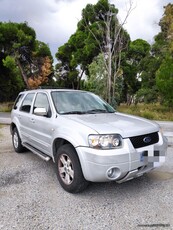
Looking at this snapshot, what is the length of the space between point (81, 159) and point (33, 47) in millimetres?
17638

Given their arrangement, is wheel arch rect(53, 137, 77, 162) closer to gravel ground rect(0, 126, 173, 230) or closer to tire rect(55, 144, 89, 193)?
tire rect(55, 144, 89, 193)

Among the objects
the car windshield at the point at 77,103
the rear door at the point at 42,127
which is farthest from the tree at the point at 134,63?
the rear door at the point at 42,127

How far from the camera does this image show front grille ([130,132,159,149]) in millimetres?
3107

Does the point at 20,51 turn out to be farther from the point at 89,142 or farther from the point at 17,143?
the point at 89,142

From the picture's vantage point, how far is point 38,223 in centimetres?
264

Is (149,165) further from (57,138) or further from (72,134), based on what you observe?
(57,138)

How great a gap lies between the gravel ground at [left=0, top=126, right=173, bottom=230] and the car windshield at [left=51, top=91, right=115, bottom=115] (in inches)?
53.6

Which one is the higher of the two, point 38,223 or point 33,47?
point 33,47

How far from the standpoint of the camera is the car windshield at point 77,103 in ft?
13.3

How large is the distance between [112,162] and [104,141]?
307mm

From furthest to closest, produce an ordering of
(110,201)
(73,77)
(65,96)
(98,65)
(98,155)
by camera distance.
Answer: (73,77) < (98,65) < (65,96) < (110,201) < (98,155)

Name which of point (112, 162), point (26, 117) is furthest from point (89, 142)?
point (26, 117)

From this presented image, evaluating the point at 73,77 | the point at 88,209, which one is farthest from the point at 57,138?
the point at 73,77

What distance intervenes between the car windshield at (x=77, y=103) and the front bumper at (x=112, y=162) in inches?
44.1
